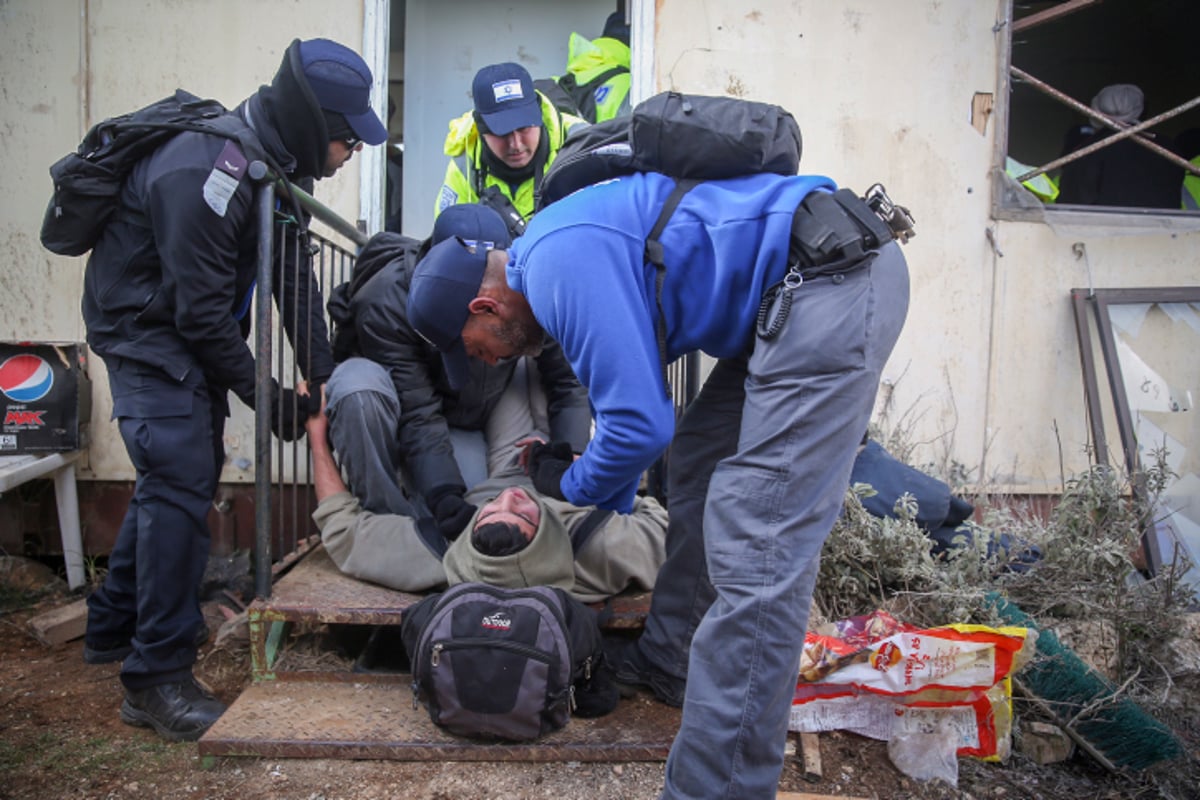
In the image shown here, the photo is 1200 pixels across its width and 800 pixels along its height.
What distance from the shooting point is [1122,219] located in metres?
4.43

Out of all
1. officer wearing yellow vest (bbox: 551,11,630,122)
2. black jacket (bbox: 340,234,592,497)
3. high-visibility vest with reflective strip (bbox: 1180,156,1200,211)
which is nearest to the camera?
black jacket (bbox: 340,234,592,497)

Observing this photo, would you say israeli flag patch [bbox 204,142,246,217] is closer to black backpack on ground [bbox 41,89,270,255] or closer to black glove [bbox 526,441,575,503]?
black backpack on ground [bbox 41,89,270,255]

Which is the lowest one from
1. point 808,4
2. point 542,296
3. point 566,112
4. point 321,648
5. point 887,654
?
point 321,648

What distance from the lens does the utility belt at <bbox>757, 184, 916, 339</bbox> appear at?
167 centimetres

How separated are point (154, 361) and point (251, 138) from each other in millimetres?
762

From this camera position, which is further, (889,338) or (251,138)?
(251,138)

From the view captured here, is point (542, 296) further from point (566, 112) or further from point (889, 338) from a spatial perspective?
point (566, 112)

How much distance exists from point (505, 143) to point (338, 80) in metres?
1.16

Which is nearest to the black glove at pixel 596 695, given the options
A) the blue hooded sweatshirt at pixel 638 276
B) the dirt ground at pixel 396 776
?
the dirt ground at pixel 396 776

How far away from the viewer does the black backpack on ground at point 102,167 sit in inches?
95.8

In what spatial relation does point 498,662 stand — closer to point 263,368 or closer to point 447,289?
point 447,289

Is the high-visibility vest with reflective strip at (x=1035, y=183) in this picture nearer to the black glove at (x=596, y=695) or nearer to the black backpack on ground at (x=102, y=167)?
the black glove at (x=596, y=695)

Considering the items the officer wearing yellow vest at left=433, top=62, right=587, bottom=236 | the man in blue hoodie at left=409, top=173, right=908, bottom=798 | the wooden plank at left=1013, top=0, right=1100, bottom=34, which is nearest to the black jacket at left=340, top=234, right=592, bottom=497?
the officer wearing yellow vest at left=433, top=62, right=587, bottom=236

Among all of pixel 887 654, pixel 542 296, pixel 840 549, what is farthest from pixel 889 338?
pixel 840 549
